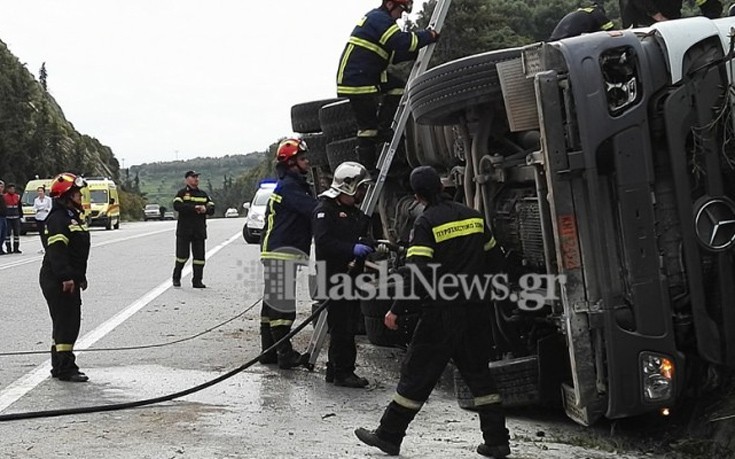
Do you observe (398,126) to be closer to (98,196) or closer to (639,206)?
(639,206)

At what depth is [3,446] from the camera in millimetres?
5410

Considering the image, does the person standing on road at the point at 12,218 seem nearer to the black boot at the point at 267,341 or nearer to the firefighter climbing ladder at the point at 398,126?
the black boot at the point at 267,341

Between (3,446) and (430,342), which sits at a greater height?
(430,342)

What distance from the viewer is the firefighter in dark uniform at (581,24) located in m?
6.47

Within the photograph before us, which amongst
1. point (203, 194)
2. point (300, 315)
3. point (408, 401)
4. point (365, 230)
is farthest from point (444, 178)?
point (203, 194)

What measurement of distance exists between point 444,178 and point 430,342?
1.75m

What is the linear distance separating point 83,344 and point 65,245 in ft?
5.87

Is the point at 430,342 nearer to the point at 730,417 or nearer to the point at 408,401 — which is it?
the point at 408,401

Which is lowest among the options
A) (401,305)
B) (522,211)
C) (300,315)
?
(300,315)

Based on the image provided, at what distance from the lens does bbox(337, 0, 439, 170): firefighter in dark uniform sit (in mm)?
7562

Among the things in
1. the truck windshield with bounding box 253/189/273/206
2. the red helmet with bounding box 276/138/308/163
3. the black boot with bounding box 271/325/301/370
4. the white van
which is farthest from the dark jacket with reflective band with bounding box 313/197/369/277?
the truck windshield with bounding box 253/189/273/206

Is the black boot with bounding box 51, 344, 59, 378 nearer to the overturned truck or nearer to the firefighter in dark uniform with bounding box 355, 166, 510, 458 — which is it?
the firefighter in dark uniform with bounding box 355, 166, 510, 458

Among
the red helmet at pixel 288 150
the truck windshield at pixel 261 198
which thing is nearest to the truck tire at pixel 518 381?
the red helmet at pixel 288 150

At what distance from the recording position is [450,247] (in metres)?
5.42
